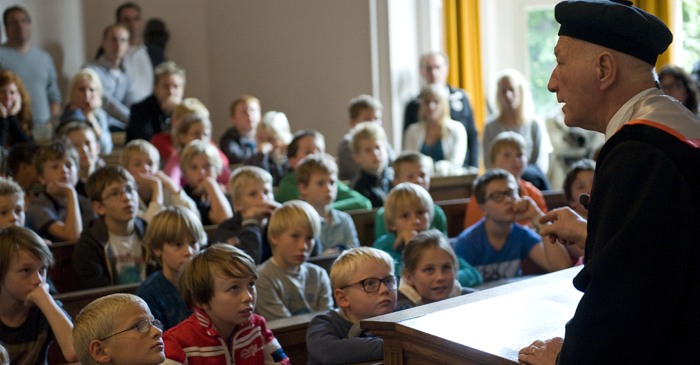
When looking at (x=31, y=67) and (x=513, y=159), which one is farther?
(x=31, y=67)

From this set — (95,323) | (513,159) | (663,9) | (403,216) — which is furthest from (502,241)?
(663,9)

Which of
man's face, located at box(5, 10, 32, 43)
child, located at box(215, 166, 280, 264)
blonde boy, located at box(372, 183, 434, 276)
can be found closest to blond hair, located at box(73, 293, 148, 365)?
child, located at box(215, 166, 280, 264)

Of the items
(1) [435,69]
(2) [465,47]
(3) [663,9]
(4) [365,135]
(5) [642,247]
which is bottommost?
(4) [365,135]

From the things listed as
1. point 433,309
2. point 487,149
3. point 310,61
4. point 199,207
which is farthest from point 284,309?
point 310,61

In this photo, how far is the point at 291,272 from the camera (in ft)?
10.6

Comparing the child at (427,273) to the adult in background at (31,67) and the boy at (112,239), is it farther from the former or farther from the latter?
the adult in background at (31,67)

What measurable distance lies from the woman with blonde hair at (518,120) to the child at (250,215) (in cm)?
290

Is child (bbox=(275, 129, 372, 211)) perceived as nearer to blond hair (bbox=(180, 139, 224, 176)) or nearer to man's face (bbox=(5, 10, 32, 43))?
blond hair (bbox=(180, 139, 224, 176))

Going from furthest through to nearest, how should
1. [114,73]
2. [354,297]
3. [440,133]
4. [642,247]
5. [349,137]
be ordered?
[114,73] < [440,133] < [349,137] < [354,297] < [642,247]

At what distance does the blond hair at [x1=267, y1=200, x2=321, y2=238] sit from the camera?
3.21 m

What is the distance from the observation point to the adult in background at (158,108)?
647 cm

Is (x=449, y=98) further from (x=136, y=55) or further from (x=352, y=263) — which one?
(x=352, y=263)

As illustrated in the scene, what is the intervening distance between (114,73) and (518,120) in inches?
178

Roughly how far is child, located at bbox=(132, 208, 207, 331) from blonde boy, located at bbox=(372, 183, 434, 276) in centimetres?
108
